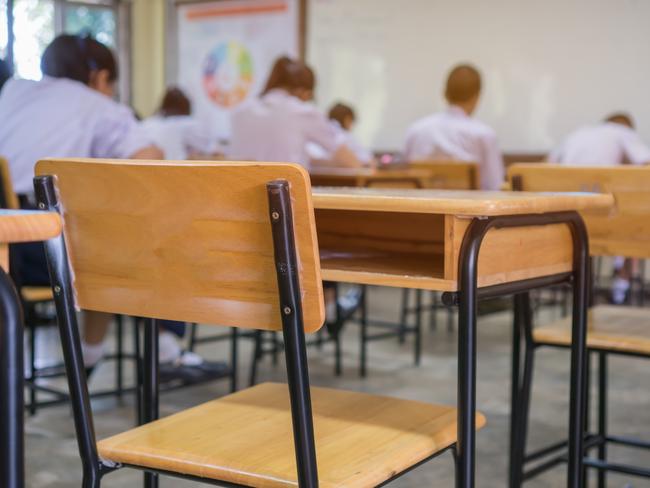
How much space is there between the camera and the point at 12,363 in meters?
0.74

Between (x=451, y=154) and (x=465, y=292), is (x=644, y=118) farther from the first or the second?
(x=465, y=292)

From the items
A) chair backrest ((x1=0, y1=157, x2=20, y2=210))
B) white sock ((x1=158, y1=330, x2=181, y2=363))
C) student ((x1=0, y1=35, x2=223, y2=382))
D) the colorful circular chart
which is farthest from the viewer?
the colorful circular chart

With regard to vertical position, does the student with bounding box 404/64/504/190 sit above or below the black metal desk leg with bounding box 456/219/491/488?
above

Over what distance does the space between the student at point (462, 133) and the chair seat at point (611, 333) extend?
2629 millimetres

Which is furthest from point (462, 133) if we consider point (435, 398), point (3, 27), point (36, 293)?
point (36, 293)

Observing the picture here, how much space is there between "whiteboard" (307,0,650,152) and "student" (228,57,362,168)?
2.78 meters

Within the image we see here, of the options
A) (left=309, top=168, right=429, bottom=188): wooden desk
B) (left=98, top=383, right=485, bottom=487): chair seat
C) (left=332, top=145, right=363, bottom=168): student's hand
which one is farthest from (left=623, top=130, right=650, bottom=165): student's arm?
(left=98, top=383, right=485, bottom=487): chair seat

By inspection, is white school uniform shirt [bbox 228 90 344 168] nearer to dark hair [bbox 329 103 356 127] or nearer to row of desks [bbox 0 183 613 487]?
dark hair [bbox 329 103 356 127]

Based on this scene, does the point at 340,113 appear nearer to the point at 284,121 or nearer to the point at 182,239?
the point at 284,121

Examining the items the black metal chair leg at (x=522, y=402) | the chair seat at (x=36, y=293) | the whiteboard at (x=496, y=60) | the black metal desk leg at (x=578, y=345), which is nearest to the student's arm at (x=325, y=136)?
the chair seat at (x=36, y=293)

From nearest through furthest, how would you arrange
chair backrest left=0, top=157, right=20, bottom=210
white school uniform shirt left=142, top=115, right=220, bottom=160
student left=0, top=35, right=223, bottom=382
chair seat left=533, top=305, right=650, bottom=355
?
chair seat left=533, top=305, right=650, bottom=355 < chair backrest left=0, top=157, right=20, bottom=210 < student left=0, top=35, right=223, bottom=382 < white school uniform shirt left=142, top=115, right=220, bottom=160

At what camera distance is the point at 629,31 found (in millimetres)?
6273

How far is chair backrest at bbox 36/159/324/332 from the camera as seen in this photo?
3.47 ft

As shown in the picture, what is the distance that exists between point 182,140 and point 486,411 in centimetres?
255
